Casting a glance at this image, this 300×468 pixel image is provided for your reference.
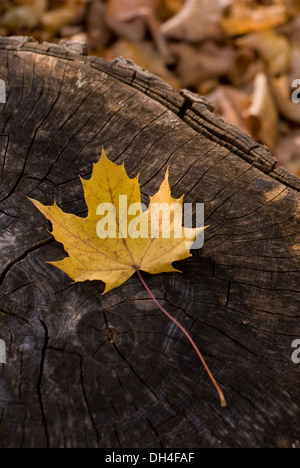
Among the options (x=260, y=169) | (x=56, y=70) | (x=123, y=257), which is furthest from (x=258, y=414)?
(x=56, y=70)

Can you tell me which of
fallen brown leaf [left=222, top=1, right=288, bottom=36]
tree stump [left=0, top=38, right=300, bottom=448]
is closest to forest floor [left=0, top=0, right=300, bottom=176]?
fallen brown leaf [left=222, top=1, right=288, bottom=36]

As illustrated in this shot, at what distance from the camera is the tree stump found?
117 cm

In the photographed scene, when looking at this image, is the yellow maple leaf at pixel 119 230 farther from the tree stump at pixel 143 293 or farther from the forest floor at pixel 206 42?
the forest floor at pixel 206 42

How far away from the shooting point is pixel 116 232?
137 cm

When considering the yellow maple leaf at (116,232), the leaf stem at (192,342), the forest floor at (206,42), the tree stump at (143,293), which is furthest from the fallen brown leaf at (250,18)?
the leaf stem at (192,342)

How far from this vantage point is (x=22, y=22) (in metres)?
3.63

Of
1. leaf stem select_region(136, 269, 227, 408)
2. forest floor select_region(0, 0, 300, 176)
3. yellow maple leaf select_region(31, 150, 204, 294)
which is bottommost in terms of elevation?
leaf stem select_region(136, 269, 227, 408)

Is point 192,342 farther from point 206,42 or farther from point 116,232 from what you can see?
point 206,42

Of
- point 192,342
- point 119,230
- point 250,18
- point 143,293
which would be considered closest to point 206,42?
point 250,18

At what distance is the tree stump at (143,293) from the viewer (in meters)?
1.17

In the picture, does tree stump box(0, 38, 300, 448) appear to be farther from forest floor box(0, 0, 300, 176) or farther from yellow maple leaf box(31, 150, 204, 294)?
forest floor box(0, 0, 300, 176)

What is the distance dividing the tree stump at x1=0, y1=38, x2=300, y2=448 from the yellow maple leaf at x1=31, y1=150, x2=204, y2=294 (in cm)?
7
